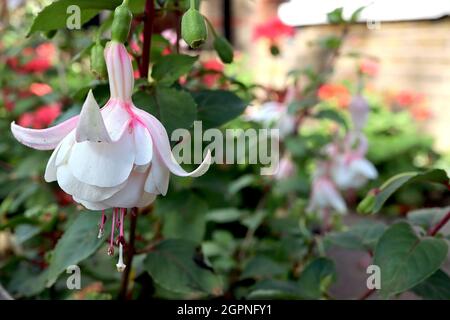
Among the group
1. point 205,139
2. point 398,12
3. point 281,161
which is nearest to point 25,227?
point 205,139

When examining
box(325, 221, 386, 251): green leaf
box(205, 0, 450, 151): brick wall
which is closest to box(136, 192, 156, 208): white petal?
box(325, 221, 386, 251): green leaf

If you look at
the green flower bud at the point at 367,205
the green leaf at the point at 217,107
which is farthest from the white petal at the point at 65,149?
the green flower bud at the point at 367,205

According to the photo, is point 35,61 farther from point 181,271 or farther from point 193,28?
point 193,28

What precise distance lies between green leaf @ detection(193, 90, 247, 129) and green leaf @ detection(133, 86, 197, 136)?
8 cm

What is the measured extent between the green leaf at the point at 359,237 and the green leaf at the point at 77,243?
31cm

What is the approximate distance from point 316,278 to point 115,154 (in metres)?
0.44

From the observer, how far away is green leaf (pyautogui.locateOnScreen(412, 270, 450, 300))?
22.8 inches

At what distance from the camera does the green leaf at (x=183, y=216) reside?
2.55ft

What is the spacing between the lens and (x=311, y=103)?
0.99m

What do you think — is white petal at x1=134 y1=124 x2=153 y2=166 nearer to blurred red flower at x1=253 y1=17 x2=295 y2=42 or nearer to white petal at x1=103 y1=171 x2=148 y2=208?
white petal at x1=103 y1=171 x2=148 y2=208

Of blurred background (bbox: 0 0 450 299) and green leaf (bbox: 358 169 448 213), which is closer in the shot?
green leaf (bbox: 358 169 448 213)

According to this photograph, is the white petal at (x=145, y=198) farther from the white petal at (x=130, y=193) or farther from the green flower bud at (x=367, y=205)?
the green flower bud at (x=367, y=205)
